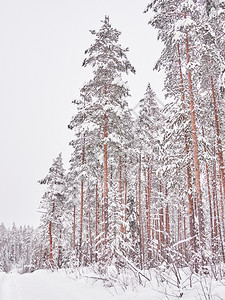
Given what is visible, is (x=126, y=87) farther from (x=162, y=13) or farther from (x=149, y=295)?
(x=149, y=295)

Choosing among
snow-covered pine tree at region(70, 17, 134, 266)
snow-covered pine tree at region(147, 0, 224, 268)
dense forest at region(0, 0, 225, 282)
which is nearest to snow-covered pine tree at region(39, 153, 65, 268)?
dense forest at region(0, 0, 225, 282)

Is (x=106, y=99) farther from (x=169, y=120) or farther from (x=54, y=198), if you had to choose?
(x=54, y=198)

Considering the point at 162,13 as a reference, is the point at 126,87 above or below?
below

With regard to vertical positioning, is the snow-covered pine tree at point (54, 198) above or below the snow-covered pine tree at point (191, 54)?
below

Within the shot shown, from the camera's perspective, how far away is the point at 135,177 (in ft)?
76.3

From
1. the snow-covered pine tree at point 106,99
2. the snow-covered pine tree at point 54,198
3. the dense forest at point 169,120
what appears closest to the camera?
the dense forest at point 169,120

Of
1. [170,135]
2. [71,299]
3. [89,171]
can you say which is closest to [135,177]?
[89,171]

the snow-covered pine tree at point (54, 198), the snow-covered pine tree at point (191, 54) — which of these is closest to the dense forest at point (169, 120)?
the snow-covered pine tree at point (191, 54)

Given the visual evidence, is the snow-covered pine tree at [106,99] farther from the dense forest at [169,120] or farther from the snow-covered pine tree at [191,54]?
the snow-covered pine tree at [191,54]

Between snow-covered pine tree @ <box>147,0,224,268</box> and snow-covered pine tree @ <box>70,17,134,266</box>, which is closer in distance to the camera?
snow-covered pine tree @ <box>147,0,224,268</box>

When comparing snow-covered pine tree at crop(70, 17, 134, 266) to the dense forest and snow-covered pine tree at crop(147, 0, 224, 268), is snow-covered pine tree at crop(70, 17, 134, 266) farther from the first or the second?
snow-covered pine tree at crop(147, 0, 224, 268)

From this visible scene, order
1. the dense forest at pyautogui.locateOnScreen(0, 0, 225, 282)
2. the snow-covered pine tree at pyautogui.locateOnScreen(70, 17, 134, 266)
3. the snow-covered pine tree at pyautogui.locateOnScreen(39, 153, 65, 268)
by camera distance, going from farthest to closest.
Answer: the snow-covered pine tree at pyautogui.locateOnScreen(39, 153, 65, 268)
the snow-covered pine tree at pyautogui.locateOnScreen(70, 17, 134, 266)
the dense forest at pyautogui.locateOnScreen(0, 0, 225, 282)

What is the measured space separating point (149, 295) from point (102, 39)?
1351 centimetres

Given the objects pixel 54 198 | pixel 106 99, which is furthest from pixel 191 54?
pixel 54 198
